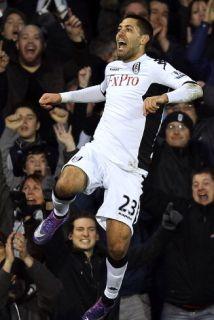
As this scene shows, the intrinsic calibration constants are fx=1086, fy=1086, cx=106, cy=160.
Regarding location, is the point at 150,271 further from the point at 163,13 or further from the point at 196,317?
the point at 163,13

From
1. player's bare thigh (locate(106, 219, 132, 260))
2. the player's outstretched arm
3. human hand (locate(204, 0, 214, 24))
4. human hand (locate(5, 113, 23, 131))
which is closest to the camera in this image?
the player's outstretched arm

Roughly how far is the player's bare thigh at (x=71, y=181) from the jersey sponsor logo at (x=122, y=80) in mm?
941

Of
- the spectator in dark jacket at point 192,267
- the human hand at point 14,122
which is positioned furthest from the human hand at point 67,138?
the spectator in dark jacket at point 192,267

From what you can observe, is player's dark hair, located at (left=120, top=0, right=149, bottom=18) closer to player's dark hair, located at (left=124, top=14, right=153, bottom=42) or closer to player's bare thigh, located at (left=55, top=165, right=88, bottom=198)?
player's dark hair, located at (left=124, top=14, right=153, bottom=42)

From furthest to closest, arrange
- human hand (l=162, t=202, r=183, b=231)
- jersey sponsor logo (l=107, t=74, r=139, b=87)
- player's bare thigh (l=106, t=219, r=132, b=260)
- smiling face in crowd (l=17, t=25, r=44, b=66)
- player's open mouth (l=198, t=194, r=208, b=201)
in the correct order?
smiling face in crowd (l=17, t=25, r=44, b=66)
player's open mouth (l=198, t=194, r=208, b=201)
human hand (l=162, t=202, r=183, b=231)
jersey sponsor logo (l=107, t=74, r=139, b=87)
player's bare thigh (l=106, t=219, r=132, b=260)

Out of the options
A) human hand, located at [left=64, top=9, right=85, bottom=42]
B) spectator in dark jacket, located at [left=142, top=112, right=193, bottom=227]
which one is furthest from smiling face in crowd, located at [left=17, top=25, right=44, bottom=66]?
spectator in dark jacket, located at [left=142, top=112, right=193, bottom=227]

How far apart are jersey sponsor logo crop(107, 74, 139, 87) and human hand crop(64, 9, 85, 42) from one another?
12.2 feet

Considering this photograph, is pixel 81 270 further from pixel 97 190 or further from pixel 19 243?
pixel 97 190

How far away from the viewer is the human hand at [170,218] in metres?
10.9

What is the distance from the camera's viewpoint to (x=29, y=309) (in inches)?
396

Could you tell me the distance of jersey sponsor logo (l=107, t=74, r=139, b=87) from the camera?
9.69 meters

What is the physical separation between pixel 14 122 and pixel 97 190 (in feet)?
4.26

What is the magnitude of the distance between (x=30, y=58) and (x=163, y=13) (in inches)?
81.3

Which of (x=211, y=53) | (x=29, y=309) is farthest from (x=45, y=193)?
(x=211, y=53)
